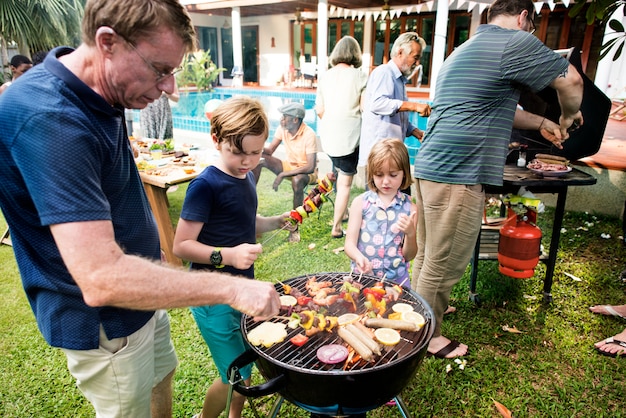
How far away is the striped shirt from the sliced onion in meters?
1.67

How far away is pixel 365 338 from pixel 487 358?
2.03 meters

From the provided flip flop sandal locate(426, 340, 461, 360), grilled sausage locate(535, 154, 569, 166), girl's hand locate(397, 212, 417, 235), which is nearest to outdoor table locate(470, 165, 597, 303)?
grilled sausage locate(535, 154, 569, 166)

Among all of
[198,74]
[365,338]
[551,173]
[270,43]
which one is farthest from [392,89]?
[270,43]

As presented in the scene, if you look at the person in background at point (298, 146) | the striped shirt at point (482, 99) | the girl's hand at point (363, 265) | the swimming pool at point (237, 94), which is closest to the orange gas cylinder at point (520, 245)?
the striped shirt at point (482, 99)

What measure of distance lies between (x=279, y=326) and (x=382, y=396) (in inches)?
21.7

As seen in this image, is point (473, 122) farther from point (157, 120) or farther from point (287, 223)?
point (157, 120)

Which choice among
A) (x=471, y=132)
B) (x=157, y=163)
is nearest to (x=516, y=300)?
(x=471, y=132)

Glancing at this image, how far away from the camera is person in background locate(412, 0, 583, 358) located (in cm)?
257

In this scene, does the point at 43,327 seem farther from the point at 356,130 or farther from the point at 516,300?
the point at 356,130

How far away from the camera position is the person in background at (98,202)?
1.14 meters

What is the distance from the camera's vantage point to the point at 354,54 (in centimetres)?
530

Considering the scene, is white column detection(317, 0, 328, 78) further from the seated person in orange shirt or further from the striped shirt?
the striped shirt

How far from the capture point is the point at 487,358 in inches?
128

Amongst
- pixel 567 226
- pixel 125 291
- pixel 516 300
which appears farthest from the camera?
pixel 567 226
